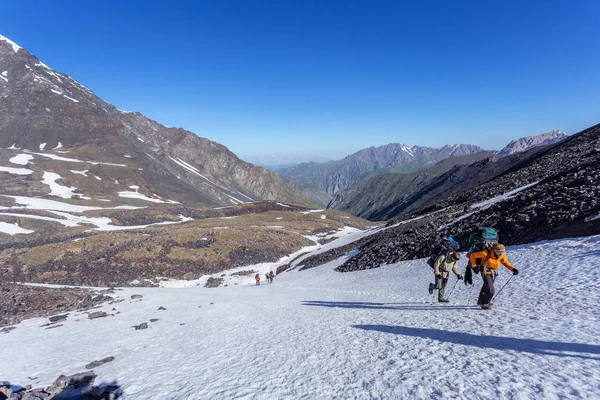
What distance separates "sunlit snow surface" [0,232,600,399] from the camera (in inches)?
233

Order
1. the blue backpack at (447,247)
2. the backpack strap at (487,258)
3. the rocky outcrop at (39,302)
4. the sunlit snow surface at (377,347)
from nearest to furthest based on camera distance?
the sunlit snow surface at (377,347) < the backpack strap at (487,258) < the blue backpack at (447,247) < the rocky outcrop at (39,302)

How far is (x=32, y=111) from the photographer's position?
6585 inches

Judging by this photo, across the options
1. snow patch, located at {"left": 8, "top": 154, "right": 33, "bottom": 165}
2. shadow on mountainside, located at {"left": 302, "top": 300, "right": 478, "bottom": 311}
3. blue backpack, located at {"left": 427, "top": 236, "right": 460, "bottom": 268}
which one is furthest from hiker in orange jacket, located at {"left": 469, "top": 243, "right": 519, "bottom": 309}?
snow patch, located at {"left": 8, "top": 154, "right": 33, "bottom": 165}

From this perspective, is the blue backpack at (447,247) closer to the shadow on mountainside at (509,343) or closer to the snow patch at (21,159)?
the shadow on mountainside at (509,343)

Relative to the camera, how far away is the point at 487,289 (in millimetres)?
9578

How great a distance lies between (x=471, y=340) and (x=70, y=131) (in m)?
214

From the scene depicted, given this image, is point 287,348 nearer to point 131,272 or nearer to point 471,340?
point 471,340

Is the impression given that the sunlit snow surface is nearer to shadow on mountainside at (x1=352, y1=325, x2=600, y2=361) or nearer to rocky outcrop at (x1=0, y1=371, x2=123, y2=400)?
shadow on mountainside at (x1=352, y1=325, x2=600, y2=361)

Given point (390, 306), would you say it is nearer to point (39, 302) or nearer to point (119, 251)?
point (39, 302)

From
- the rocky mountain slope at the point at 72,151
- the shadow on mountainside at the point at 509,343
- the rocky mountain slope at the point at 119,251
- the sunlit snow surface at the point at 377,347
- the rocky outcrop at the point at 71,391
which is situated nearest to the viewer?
the sunlit snow surface at the point at 377,347

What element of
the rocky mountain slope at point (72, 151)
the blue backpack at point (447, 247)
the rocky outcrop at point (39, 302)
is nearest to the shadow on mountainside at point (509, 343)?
the blue backpack at point (447, 247)

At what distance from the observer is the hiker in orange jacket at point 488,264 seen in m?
9.22

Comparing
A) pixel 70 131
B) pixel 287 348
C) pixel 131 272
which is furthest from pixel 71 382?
pixel 70 131

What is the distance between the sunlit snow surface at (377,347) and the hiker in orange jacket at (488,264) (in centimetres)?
51
